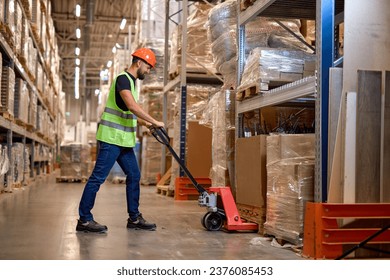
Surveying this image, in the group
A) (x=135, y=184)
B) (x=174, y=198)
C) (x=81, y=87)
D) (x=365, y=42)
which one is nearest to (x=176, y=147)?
(x=174, y=198)

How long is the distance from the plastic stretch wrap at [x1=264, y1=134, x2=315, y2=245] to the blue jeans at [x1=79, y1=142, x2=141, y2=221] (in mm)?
1376

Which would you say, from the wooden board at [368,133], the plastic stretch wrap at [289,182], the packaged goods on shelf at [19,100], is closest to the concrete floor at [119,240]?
the plastic stretch wrap at [289,182]

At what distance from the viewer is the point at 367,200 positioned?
13.1 ft

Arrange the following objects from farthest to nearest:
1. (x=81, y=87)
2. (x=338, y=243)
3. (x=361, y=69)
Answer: (x=81, y=87) → (x=361, y=69) → (x=338, y=243)

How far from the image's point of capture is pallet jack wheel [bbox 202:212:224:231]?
5.38 metres

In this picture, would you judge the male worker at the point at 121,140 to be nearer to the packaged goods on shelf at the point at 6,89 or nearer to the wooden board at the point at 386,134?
Answer: the wooden board at the point at 386,134

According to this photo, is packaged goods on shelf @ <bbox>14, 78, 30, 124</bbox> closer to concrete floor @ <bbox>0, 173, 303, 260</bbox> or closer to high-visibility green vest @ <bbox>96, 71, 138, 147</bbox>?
concrete floor @ <bbox>0, 173, 303, 260</bbox>

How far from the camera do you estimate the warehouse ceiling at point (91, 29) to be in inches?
891

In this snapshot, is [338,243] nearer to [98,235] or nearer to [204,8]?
[98,235]

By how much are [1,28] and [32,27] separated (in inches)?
167

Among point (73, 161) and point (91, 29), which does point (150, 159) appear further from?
point (91, 29)

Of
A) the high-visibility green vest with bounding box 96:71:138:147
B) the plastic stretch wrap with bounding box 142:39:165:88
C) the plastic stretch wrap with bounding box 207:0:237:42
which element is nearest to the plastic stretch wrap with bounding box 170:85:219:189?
the plastic stretch wrap with bounding box 142:39:165:88

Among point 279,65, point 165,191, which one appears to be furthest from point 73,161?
point 279,65

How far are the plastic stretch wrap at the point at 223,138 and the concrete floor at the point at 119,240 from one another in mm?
621
